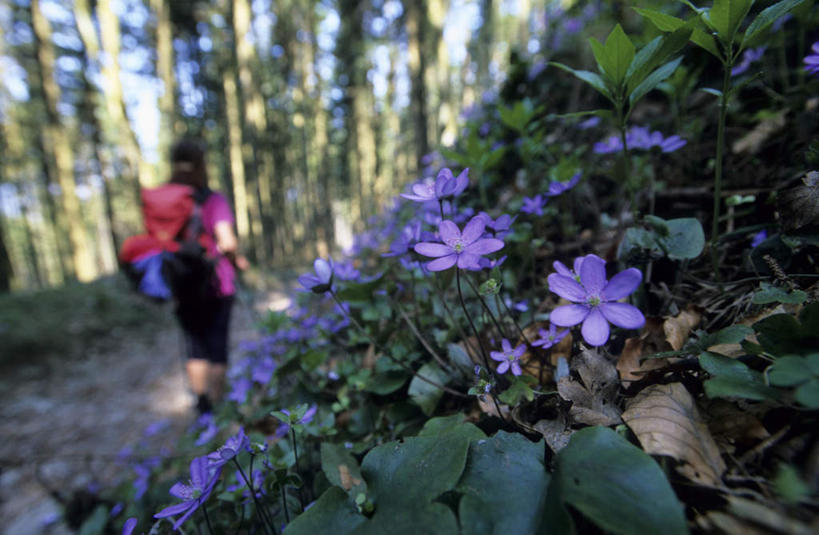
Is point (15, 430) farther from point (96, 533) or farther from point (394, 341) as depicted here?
point (394, 341)

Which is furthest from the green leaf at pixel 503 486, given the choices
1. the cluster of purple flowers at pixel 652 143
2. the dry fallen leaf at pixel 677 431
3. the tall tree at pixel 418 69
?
the tall tree at pixel 418 69

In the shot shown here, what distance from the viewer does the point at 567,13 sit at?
4.45 meters

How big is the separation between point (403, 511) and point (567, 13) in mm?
5453

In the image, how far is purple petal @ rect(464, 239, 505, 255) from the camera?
786 mm

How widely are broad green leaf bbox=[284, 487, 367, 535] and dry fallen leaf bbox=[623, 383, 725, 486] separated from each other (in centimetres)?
54

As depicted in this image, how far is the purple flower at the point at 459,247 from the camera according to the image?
79cm

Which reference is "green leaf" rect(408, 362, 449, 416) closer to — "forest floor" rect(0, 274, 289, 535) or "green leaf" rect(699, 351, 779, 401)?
"green leaf" rect(699, 351, 779, 401)

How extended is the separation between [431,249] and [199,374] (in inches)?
125

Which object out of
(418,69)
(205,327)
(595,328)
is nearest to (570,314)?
(595,328)

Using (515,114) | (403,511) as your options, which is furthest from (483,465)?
(515,114)

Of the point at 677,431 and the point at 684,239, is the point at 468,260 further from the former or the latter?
the point at 684,239

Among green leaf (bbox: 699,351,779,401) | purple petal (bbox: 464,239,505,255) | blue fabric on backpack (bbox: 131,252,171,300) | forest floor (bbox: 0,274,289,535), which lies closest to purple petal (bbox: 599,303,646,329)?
green leaf (bbox: 699,351,779,401)

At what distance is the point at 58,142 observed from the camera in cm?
1052

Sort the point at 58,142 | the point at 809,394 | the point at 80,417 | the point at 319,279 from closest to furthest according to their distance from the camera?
the point at 809,394 < the point at 319,279 < the point at 80,417 < the point at 58,142
